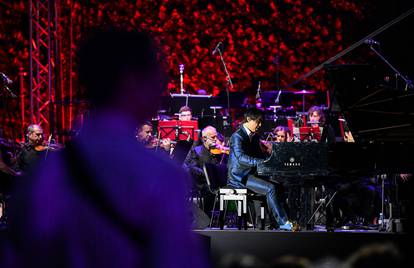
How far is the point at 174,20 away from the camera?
1570 centimetres

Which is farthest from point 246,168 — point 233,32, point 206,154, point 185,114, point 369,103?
point 233,32

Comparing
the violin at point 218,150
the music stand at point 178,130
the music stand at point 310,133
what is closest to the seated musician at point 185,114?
the music stand at point 178,130

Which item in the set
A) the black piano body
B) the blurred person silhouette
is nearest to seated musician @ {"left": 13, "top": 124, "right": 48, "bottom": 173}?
the black piano body

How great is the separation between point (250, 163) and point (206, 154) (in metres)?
1.64

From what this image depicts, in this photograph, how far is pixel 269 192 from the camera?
8508 mm

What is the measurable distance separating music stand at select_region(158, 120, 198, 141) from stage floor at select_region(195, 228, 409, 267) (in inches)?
125

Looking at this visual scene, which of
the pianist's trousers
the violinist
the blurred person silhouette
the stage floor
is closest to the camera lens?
the blurred person silhouette

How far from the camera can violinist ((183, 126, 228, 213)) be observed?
31.9 feet

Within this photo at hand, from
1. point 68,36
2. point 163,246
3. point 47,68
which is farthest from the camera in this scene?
point 68,36

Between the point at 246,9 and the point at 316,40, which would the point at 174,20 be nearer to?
the point at 246,9

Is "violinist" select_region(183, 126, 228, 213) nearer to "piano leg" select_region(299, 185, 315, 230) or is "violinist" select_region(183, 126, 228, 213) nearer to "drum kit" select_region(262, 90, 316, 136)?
"drum kit" select_region(262, 90, 316, 136)

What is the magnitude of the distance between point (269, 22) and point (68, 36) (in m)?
4.53

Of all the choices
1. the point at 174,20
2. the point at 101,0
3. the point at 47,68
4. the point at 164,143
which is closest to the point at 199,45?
the point at 174,20

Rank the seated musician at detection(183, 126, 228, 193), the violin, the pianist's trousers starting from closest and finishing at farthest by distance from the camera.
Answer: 1. the pianist's trousers
2. the seated musician at detection(183, 126, 228, 193)
3. the violin
